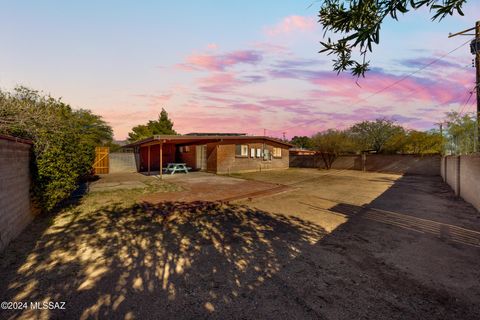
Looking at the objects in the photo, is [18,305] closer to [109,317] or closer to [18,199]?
[109,317]

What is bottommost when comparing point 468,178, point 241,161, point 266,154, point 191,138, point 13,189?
point 468,178

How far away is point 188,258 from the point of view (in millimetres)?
4246

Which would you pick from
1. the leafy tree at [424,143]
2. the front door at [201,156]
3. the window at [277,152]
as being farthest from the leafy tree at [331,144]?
the front door at [201,156]

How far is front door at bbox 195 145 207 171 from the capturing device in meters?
21.7

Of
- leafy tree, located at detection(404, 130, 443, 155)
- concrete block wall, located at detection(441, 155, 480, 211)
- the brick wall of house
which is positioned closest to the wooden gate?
the brick wall of house

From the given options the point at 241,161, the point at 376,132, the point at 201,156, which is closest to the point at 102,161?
the point at 201,156

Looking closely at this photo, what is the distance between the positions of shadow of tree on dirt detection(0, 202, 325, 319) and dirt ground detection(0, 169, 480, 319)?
0.8 inches

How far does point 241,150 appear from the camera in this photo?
70.7 feet

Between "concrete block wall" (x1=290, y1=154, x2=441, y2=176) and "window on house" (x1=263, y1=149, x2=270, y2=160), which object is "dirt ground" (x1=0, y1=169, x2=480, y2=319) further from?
"concrete block wall" (x1=290, y1=154, x2=441, y2=176)

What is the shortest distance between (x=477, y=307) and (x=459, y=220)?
5.19 metres

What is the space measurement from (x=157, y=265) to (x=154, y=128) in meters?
47.7

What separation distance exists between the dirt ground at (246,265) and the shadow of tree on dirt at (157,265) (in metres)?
0.02

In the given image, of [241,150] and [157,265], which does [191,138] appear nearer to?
[241,150]

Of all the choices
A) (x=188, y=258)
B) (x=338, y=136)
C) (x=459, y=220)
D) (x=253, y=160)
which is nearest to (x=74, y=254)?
(x=188, y=258)
